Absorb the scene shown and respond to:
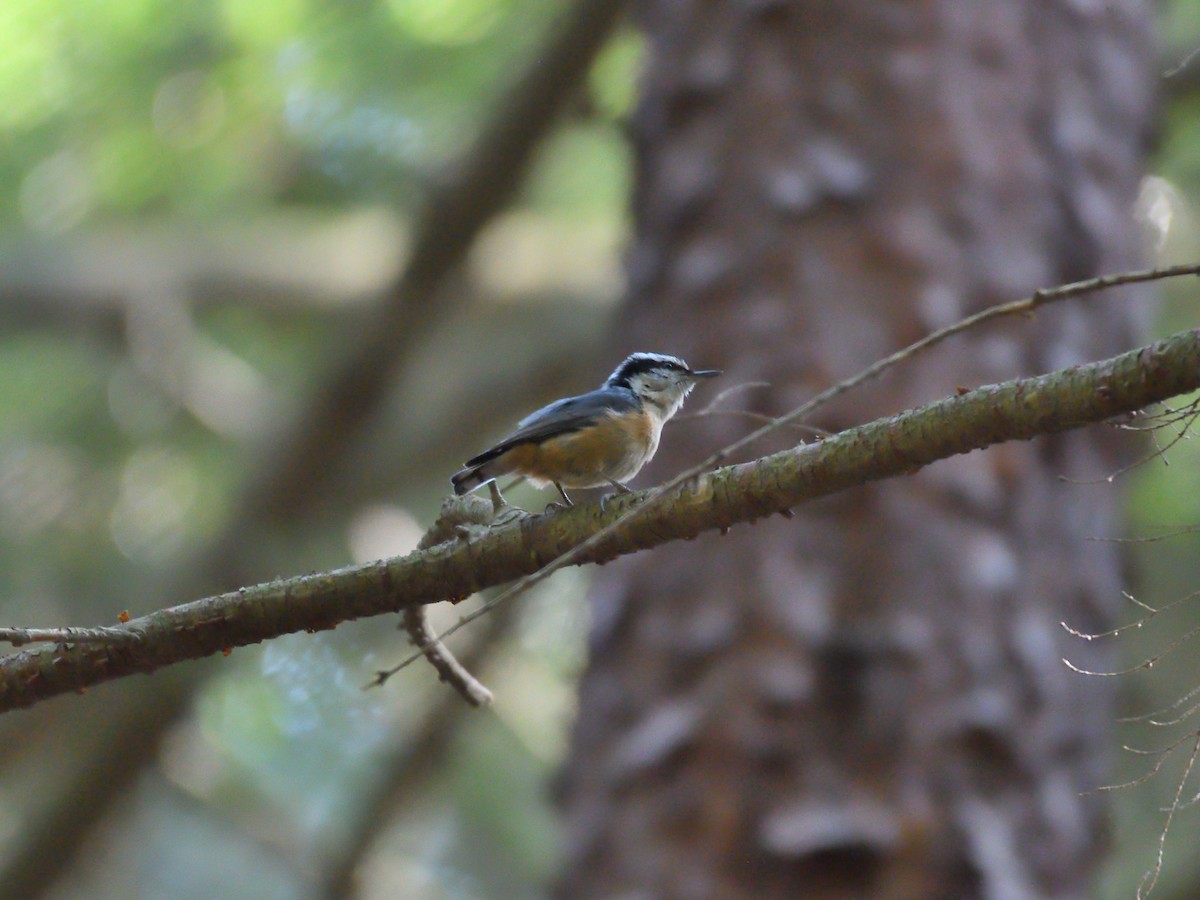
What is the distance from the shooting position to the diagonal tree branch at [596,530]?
1364mm

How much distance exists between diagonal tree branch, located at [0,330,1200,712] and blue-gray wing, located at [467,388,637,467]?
776mm

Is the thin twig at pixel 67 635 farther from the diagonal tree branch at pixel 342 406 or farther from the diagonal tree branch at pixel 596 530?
the diagonal tree branch at pixel 342 406

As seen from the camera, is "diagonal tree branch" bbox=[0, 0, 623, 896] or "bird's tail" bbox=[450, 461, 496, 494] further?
"diagonal tree branch" bbox=[0, 0, 623, 896]

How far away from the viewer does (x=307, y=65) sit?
457cm

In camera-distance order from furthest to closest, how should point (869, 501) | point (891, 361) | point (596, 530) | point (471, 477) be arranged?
point (869, 501), point (471, 477), point (596, 530), point (891, 361)

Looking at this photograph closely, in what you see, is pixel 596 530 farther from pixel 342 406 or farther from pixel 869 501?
pixel 342 406

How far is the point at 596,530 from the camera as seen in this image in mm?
1570

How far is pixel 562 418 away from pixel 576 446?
0.07m

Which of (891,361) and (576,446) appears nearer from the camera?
(891,361)

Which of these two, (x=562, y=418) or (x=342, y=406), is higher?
(x=342, y=406)

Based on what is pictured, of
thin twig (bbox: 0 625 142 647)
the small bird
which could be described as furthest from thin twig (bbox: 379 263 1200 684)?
the small bird

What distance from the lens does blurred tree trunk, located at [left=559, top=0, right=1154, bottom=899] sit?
292 cm

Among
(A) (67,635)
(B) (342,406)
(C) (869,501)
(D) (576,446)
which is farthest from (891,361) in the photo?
(B) (342,406)

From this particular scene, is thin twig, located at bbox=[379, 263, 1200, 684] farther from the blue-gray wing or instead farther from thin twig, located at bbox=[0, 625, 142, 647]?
the blue-gray wing
